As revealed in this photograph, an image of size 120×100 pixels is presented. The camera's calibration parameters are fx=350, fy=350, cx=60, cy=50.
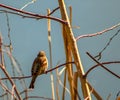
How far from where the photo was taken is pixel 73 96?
84 centimetres

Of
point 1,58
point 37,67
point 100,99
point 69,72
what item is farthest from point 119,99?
point 37,67

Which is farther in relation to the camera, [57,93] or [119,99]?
[57,93]

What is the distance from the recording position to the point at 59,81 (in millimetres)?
988

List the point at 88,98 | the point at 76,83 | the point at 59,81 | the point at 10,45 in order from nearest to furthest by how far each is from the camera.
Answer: the point at 88,98 → the point at 76,83 → the point at 59,81 → the point at 10,45

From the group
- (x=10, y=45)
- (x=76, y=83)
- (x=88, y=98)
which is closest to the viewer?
(x=88, y=98)

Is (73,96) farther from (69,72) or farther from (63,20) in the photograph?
(63,20)

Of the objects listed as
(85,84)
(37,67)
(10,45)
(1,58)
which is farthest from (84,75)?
(37,67)

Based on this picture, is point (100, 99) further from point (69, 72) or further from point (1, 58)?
point (1, 58)

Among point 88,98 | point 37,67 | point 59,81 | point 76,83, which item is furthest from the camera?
point 37,67

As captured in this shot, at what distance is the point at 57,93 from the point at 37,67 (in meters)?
2.31

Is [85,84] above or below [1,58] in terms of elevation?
below

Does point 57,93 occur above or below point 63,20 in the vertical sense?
below

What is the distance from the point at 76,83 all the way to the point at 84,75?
0.10 metres

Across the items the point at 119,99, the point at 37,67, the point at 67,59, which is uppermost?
the point at 37,67
